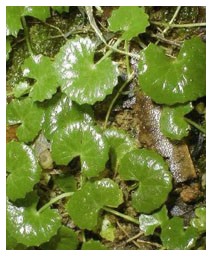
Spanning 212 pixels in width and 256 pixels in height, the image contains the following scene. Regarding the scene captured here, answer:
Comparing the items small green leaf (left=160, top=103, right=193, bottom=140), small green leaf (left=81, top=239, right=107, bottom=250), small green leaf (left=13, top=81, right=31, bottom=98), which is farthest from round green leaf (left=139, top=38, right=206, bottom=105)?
small green leaf (left=81, top=239, right=107, bottom=250)

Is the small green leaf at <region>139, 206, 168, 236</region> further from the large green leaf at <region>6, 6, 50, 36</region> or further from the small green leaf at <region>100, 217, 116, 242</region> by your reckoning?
the large green leaf at <region>6, 6, 50, 36</region>

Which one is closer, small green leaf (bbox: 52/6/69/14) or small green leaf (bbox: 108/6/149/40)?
small green leaf (bbox: 108/6/149/40)

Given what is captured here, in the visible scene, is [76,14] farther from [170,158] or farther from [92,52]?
[170,158]

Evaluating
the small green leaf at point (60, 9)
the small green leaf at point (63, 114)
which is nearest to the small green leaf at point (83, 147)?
the small green leaf at point (63, 114)

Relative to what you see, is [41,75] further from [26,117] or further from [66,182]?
[66,182]

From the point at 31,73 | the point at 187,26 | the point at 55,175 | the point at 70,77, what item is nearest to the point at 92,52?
the point at 70,77

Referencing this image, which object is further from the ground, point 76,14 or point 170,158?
point 76,14
